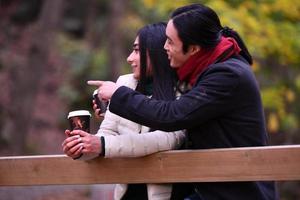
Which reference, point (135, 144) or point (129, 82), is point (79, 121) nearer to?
point (135, 144)

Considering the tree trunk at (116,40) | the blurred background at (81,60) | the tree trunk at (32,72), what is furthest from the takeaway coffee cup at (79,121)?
the tree trunk at (116,40)

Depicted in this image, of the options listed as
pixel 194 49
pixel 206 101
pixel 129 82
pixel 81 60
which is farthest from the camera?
pixel 81 60

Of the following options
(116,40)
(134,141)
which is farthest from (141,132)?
(116,40)

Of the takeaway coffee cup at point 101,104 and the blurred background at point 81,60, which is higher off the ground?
the takeaway coffee cup at point 101,104

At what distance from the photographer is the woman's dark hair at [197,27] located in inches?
120

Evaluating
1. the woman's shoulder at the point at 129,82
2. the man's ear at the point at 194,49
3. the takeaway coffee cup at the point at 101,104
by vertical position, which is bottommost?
the takeaway coffee cup at the point at 101,104

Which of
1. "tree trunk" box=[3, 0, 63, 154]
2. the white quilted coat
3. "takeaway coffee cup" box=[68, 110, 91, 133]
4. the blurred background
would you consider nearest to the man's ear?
the white quilted coat

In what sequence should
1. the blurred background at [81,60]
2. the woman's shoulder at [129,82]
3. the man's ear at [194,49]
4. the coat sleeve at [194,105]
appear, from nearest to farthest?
the coat sleeve at [194,105] < the man's ear at [194,49] < the woman's shoulder at [129,82] < the blurred background at [81,60]

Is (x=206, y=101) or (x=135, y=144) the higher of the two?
(x=206, y=101)

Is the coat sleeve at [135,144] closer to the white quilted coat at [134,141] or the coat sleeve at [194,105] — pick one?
the white quilted coat at [134,141]

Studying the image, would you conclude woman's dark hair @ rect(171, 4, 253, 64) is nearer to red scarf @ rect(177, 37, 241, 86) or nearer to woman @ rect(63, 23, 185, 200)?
red scarf @ rect(177, 37, 241, 86)

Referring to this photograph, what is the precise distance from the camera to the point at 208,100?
2957 millimetres

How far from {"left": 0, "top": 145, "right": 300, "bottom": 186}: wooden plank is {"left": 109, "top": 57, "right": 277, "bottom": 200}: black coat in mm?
65

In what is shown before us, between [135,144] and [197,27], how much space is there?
0.59 m
